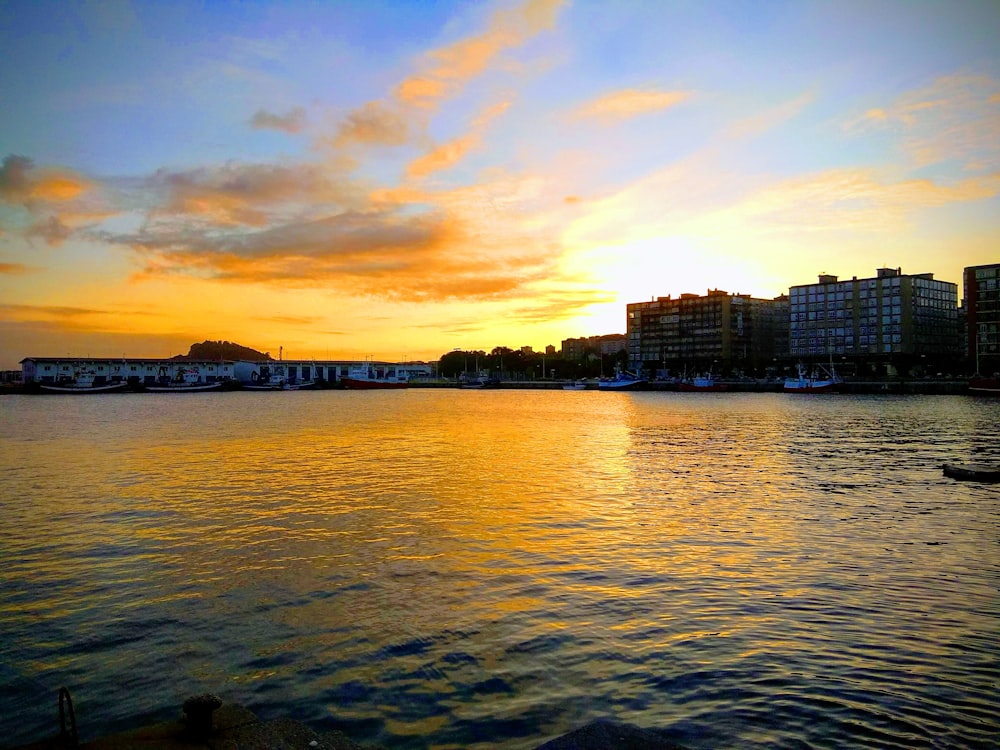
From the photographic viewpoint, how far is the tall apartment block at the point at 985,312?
16688cm

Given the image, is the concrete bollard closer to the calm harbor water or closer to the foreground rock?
the calm harbor water

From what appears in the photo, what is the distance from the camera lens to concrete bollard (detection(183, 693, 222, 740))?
755 centimetres

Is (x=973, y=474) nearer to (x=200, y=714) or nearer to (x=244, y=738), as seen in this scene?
(x=244, y=738)

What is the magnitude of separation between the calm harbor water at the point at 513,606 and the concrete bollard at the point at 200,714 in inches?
69.0

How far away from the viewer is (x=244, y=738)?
761 cm

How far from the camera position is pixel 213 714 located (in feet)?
26.9

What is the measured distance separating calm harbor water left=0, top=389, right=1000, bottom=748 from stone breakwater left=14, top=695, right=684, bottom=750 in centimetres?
117

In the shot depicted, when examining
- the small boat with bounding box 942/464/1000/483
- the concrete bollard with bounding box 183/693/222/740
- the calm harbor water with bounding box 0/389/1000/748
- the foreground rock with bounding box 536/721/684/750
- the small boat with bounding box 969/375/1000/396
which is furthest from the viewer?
the small boat with bounding box 969/375/1000/396

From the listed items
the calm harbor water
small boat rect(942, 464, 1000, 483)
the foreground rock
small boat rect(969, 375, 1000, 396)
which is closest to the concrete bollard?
the calm harbor water

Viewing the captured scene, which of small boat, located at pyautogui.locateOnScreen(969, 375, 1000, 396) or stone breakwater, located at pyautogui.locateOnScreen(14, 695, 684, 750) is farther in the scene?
small boat, located at pyautogui.locateOnScreen(969, 375, 1000, 396)

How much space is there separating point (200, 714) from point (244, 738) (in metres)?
0.53

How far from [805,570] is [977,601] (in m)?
3.35

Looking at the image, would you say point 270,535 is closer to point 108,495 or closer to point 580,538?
point 580,538

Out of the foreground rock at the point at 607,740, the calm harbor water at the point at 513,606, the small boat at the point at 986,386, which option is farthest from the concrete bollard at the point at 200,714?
the small boat at the point at 986,386
